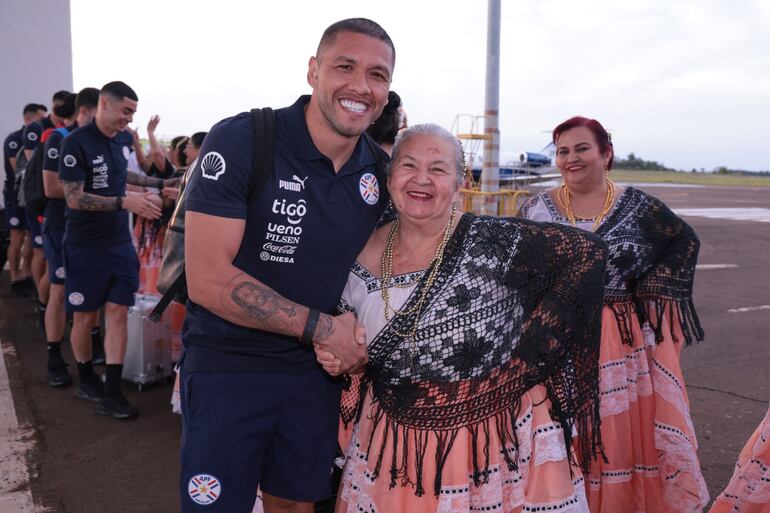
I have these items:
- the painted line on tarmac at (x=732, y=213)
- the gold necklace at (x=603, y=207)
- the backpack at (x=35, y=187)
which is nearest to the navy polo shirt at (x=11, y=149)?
the backpack at (x=35, y=187)

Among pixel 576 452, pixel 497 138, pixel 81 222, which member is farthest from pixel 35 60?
pixel 576 452

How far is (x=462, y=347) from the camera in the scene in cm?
239

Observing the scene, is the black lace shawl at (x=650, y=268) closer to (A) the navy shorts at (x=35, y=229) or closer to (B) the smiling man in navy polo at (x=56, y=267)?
(B) the smiling man in navy polo at (x=56, y=267)

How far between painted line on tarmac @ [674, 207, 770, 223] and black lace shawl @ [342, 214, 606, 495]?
860 inches

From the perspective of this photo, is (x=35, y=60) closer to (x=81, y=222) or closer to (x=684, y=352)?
(x=81, y=222)

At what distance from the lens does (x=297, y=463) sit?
8.04 ft

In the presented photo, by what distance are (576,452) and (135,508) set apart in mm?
2516

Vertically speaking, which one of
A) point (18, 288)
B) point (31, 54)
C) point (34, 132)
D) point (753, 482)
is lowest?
point (18, 288)

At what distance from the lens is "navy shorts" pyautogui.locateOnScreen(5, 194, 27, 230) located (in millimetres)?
9047

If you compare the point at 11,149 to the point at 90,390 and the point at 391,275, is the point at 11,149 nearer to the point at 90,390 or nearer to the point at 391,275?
the point at 90,390

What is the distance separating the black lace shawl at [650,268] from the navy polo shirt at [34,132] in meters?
7.53

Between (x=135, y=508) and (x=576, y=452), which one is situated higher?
(x=576, y=452)

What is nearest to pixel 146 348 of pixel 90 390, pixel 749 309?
pixel 90 390

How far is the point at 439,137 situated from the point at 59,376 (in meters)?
4.64
